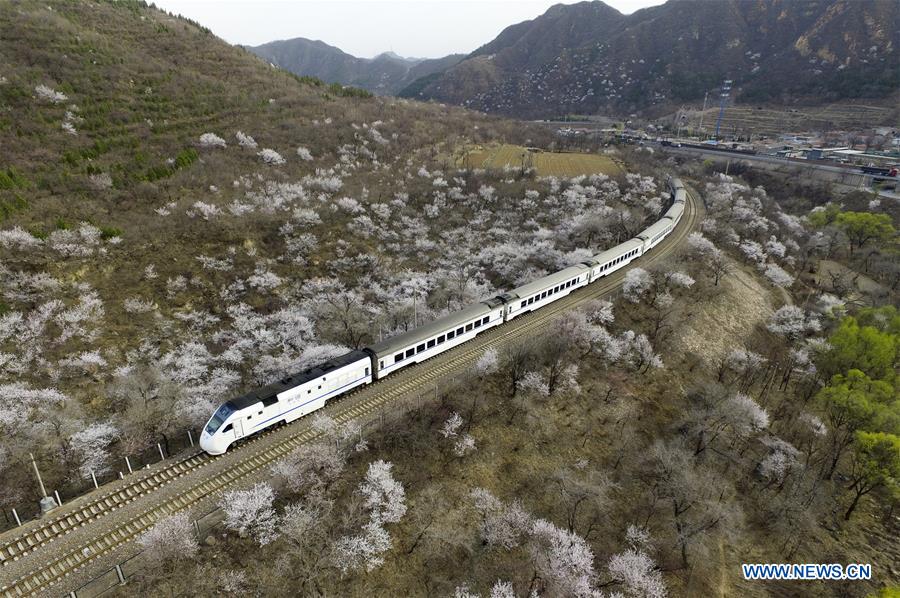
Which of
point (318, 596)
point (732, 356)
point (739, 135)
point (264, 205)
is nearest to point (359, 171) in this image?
point (264, 205)

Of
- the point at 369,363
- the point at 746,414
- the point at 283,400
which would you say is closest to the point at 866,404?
the point at 746,414

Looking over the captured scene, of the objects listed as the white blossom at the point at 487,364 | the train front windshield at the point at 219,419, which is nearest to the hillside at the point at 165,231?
the train front windshield at the point at 219,419

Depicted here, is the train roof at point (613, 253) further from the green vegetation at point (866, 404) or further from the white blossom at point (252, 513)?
the white blossom at point (252, 513)

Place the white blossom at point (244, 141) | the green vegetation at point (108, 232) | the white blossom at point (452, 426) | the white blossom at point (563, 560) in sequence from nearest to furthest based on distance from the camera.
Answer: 1. the white blossom at point (563, 560)
2. the white blossom at point (452, 426)
3. the green vegetation at point (108, 232)
4. the white blossom at point (244, 141)

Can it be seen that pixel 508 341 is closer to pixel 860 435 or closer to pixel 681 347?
pixel 681 347

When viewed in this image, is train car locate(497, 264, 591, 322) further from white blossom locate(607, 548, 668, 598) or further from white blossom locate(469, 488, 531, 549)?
white blossom locate(607, 548, 668, 598)

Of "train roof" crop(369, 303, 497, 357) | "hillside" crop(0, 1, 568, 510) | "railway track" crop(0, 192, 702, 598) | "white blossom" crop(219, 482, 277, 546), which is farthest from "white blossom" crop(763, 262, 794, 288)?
"white blossom" crop(219, 482, 277, 546)

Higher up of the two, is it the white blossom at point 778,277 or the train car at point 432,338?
the train car at point 432,338
